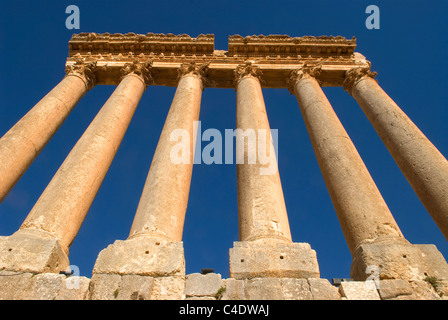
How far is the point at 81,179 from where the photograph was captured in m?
13.2

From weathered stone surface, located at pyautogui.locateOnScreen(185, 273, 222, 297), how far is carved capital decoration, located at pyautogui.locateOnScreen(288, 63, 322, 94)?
16.5 m

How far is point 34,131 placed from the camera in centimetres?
1580

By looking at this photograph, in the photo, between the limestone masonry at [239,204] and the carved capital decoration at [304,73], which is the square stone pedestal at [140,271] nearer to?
the limestone masonry at [239,204]

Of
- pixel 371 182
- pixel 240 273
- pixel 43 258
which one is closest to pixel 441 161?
pixel 371 182

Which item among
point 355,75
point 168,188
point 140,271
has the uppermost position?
point 355,75

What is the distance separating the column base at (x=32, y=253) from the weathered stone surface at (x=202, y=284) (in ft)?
14.0

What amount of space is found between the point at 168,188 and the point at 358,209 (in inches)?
284

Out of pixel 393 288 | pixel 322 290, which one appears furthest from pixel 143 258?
pixel 393 288

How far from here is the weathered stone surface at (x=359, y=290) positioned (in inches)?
345

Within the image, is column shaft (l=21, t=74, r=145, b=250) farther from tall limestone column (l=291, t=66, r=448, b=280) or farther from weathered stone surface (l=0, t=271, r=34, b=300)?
tall limestone column (l=291, t=66, r=448, b=280)

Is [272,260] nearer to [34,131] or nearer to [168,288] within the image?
[168,288]

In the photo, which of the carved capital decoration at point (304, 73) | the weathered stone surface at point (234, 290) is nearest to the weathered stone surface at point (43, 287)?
the weathered stone surface at point (234, 290)

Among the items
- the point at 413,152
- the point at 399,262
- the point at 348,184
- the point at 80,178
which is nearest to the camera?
the point at 399,262

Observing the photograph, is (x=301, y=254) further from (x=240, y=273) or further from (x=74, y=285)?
(x=74, y=285)
